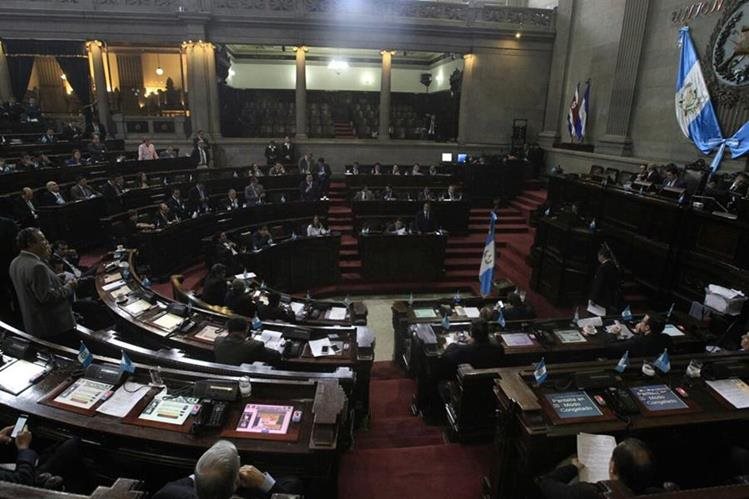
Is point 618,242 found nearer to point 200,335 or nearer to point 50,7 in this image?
point 200,335

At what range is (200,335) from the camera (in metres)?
4.47

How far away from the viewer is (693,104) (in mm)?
9891

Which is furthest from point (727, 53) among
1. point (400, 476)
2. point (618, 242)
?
point (400, 476)

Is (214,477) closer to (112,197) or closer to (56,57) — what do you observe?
(112,197)

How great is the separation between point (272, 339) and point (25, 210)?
19.1 feet

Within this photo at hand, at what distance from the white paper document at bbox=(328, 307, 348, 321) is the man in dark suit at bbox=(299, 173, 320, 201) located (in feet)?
19.6

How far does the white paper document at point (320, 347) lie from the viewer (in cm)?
421

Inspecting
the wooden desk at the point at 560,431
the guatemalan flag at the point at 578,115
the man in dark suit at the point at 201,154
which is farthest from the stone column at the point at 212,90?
the wooden desk at the point at 560,431

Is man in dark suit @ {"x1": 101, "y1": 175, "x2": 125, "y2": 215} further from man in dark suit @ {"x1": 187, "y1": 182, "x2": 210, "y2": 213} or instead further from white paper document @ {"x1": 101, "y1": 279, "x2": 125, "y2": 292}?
white paper document @ {"x1": 101, "y1": 279, "x2": 125, "y2": 292}

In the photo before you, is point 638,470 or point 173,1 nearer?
point 638,470

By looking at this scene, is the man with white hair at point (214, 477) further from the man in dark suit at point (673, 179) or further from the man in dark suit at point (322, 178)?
the man in dark suit at point (322, 178)

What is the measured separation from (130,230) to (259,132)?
11546 mm

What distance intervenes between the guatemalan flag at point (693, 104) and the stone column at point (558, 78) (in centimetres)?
513

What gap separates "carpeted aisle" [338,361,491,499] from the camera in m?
3.23
